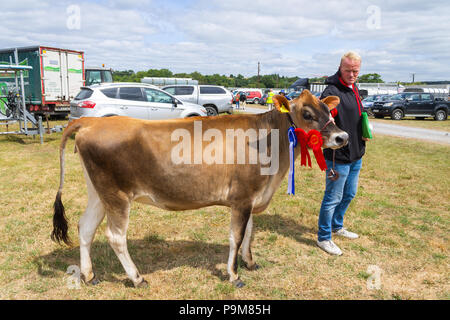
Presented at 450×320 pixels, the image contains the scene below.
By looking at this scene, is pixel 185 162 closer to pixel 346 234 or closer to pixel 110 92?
pixel 346 234

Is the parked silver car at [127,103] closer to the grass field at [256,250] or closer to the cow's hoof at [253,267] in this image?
the grass field at [256,250]

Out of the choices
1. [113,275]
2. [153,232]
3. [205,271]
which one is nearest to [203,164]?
[205,271]

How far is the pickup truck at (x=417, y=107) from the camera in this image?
22031 mm

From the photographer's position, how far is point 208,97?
672 inches

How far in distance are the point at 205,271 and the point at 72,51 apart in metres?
15.1

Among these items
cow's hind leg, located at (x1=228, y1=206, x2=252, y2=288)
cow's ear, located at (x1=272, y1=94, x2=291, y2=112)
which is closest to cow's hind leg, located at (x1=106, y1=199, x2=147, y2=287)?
cow's hind leg, located at (x1=228, y1=206, x2=252, y2=288)

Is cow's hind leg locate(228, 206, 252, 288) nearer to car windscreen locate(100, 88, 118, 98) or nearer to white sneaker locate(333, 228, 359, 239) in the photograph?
white sneaker locate(333, 228, 359, 239)

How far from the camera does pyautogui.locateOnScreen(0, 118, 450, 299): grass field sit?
137 inches

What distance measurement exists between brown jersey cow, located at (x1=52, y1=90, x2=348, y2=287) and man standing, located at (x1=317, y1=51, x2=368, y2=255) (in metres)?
0.61

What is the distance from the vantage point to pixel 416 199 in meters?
6.35

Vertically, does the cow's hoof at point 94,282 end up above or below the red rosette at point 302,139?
below

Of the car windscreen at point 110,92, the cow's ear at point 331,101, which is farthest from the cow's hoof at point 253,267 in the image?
the car windscreen at point 110,92

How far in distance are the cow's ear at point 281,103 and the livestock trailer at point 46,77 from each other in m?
14.4
